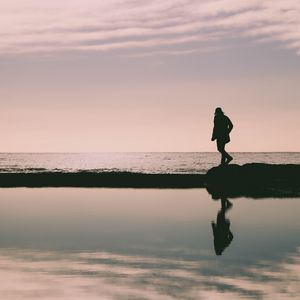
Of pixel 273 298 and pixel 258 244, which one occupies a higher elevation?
pixel 258 244

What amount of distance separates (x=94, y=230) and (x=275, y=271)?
439cm

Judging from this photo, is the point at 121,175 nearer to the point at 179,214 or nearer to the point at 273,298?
the point at 179,214

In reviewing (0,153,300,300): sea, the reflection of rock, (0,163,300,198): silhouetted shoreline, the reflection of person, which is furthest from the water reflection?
the reflection of rock

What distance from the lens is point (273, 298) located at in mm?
5434

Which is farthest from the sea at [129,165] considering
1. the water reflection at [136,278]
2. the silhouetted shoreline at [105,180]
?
the water reflection at [136,278]

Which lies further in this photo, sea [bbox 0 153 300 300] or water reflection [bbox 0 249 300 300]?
sea [bbox 0 153 300 300]

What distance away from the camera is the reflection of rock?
65.6ft

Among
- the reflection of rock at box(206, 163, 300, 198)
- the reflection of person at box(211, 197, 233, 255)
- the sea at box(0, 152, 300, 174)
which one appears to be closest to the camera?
the reflection of person at box(211, 197, 233, 255)

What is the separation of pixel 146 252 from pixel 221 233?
7.18 ft

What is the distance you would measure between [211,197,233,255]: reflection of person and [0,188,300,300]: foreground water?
0.09 m

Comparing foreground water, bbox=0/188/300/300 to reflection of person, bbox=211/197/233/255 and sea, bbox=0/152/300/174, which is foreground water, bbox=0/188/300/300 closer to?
reflection of person, bbox=211/197/233/255

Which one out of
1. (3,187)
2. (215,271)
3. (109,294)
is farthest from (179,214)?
(3,187)

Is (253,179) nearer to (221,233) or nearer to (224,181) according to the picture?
(224,181)

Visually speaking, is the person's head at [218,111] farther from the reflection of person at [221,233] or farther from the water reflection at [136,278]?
the water reflection at [136,278]
